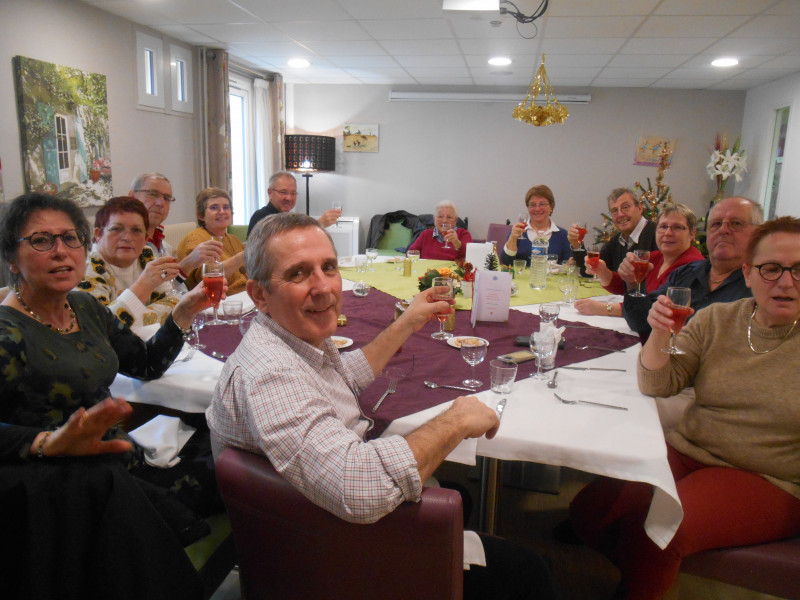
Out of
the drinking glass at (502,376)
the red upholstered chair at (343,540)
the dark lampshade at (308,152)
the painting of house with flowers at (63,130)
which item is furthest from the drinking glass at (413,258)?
the dark lampshade at (308,152)

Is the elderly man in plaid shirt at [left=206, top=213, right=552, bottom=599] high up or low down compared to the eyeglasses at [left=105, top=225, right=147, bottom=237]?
down

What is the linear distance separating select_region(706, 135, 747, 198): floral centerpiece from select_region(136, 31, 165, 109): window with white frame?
20.0ft

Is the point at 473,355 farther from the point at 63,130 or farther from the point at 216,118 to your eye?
the point at 216,118

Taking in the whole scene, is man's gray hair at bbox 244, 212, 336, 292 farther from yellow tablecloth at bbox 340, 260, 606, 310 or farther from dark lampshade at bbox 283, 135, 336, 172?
dark lampshade at bbox 283, 135, 336, 172

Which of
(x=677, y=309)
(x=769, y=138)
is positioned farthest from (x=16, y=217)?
(x=769, y=138)

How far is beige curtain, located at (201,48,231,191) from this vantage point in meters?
5.33

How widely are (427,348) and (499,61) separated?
4299 mm

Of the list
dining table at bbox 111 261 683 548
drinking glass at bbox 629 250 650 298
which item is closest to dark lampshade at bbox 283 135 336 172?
dining table at bbox 111 261 683 548

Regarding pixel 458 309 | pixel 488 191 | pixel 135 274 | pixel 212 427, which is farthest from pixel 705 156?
pixel 212 427

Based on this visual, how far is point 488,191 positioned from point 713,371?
596cm

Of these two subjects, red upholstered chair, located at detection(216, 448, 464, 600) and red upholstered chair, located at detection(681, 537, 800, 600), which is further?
red upholstered chair, located at detection(681, 537, 800, 600)

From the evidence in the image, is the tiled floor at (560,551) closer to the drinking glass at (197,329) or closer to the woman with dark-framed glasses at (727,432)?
the woman with dark-framed glasses at (727,432)

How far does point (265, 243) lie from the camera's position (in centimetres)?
120

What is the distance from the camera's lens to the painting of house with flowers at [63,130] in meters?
3.55
